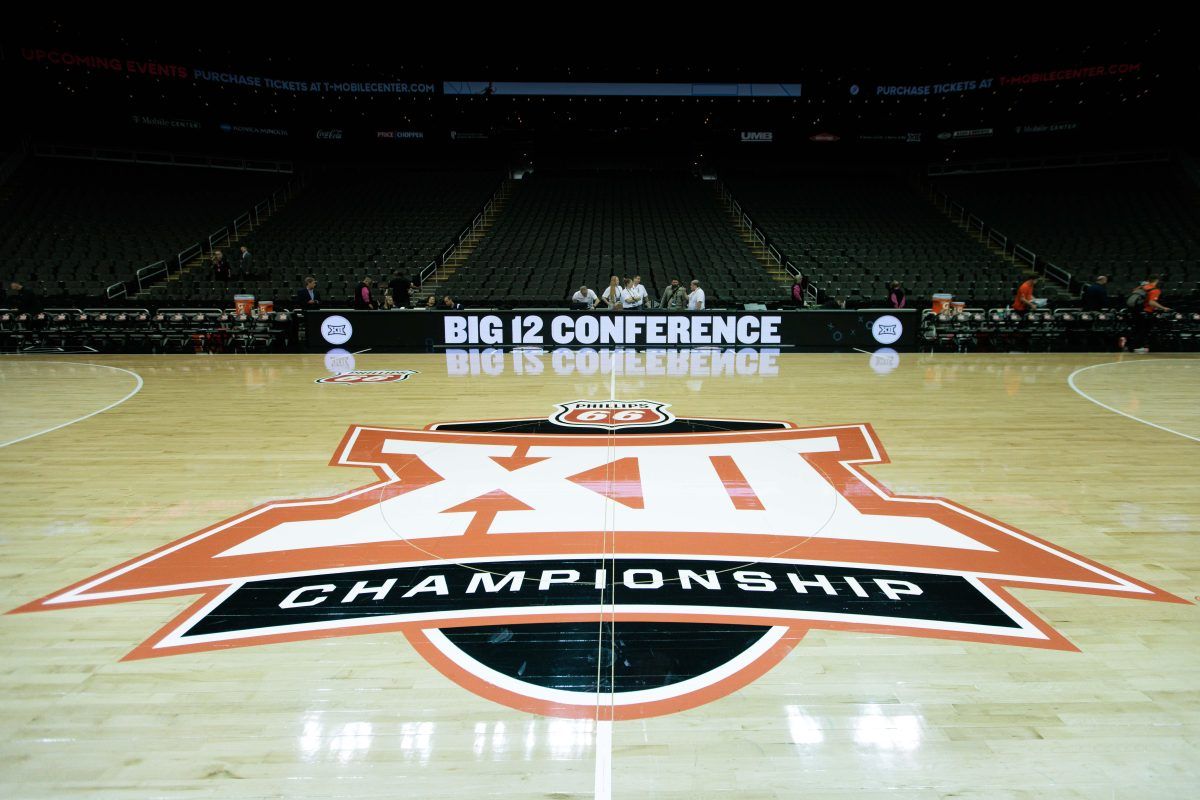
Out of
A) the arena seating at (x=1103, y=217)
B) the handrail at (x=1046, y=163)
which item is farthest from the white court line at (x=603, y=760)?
the handrail at (x=1046, y=163)

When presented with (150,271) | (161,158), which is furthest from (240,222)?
(161,158)

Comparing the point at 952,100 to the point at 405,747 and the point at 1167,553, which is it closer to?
the point at 1167,553

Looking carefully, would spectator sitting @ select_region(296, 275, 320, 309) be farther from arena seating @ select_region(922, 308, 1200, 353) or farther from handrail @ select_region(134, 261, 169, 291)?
arena seating @ select_region(922, 308, 1200, 353)

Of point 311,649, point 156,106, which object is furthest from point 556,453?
point 156,106

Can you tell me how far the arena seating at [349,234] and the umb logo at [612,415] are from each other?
980cm

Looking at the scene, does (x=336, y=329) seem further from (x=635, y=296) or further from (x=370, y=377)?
(x=635, y=296)

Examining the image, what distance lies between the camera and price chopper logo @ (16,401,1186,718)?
2.56 meters

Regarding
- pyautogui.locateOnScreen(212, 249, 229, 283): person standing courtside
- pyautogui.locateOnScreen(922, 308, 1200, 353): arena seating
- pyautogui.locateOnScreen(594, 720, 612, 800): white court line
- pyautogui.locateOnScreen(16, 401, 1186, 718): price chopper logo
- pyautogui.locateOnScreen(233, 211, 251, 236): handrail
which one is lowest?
pyautogui.locateOnScreen(594, 720, 612, 800): white court line

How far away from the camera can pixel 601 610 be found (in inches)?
114

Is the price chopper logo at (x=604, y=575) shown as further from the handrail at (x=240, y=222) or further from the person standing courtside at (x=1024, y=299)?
the handrail at (x=240, y=222)

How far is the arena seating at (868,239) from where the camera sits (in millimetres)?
15320

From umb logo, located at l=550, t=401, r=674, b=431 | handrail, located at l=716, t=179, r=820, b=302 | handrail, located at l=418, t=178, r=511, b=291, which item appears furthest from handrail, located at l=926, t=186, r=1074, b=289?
handrail, located at l=418, t=178, r=511, b=291

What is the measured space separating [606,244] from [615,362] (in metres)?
8.95

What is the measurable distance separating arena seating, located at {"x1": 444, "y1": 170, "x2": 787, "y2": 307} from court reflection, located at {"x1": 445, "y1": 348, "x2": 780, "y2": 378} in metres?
3.33
